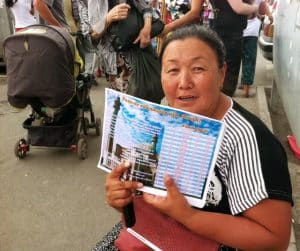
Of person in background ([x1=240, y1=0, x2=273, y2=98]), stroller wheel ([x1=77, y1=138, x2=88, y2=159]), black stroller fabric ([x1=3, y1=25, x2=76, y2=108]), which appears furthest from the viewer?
person in background ([x1=240, y1=0, x2=273, y2=98])

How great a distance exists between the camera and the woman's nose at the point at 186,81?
132 centimetres

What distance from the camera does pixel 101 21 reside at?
3.01 m

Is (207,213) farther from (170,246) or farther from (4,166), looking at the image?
(4,166)

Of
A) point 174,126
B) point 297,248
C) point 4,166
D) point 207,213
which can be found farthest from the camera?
point 4,166

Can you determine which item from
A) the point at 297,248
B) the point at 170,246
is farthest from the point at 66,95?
the point at 170,246

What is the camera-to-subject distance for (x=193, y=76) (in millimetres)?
1335

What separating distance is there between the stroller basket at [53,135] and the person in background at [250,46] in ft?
8.92

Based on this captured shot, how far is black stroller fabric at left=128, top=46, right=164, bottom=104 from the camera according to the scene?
3.11 metres

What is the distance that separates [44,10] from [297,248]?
3.32 metres

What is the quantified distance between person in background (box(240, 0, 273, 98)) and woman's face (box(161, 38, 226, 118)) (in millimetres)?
4212

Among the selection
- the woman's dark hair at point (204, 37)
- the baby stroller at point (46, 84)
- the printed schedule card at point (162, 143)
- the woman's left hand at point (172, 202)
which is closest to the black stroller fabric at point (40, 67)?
the baby stroller at point (46, 84)

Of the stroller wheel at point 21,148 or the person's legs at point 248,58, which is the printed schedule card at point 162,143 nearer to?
the stroller wheel at point 21,148

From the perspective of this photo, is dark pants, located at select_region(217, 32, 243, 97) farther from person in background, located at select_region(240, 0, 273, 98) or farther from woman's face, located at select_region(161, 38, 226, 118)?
woman's face, located at select_region(161, 38, 226, 118)

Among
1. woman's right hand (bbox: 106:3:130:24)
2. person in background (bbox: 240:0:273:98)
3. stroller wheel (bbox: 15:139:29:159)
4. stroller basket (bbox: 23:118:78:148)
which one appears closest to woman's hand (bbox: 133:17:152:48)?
woman's right hand (bbox: 106:3:130:24)
